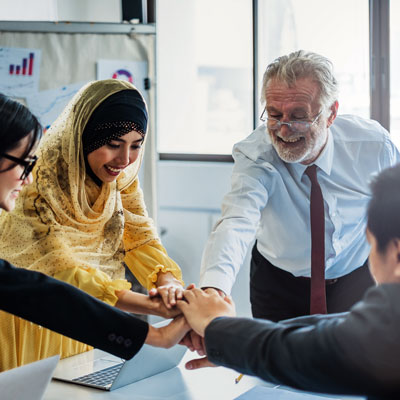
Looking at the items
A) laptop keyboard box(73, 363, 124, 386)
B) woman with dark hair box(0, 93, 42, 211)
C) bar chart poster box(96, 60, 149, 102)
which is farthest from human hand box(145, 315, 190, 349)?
bar chart poster box(96, 60, 149, 102)

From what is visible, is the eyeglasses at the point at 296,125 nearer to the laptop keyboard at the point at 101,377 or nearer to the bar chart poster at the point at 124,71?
the laptop keyboard at the point at 101,377

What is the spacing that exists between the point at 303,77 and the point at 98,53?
161 centimetres

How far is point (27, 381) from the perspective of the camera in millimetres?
1277

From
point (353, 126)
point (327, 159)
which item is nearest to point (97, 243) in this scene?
point (327, 159)

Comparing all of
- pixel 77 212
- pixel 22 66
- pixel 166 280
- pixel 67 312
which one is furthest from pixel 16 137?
pixel 22 66

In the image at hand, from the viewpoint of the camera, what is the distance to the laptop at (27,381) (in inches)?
49.8

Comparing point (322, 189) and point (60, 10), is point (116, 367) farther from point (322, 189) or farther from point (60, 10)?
point (60, 10)

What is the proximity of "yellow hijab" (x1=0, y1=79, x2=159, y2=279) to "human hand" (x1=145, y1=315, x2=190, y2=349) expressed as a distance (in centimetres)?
39

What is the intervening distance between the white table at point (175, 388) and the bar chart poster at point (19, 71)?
6.66ft

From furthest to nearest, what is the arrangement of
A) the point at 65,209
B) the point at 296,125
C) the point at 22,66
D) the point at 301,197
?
the point at 22,66
the point at 301,197
the point at 296,125
the point at 65,209

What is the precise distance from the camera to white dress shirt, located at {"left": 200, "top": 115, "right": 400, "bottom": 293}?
2.08 metres

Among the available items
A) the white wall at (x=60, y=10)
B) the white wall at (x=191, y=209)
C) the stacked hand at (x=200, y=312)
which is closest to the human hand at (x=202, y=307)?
the stacked hand at (x=200, y=312)

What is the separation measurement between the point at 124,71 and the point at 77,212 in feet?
5.22

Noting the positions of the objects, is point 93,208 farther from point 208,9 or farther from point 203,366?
point 208,9
